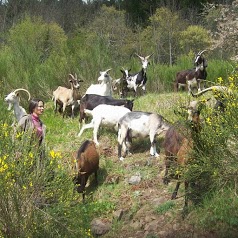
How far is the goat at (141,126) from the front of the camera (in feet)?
37.3

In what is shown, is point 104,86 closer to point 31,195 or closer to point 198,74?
point 198,74

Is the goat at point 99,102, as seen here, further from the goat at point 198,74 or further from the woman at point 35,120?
the woman at point 35,120

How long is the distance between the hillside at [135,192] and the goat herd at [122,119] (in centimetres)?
27

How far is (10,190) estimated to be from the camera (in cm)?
627

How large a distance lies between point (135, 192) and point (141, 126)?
187 cm

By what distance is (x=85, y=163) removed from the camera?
10.4m

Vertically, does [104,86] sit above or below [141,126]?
above

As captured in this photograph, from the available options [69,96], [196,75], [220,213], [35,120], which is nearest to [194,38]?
[196,75]

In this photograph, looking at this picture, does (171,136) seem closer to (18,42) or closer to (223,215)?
(223,215)

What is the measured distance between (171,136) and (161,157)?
202 cm

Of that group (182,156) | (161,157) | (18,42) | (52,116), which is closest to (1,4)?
(18,42)

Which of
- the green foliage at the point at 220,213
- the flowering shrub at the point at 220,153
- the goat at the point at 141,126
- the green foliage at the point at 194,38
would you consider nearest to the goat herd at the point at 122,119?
the goat at the point at 141,126

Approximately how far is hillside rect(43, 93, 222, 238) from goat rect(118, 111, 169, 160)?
12.7 inches

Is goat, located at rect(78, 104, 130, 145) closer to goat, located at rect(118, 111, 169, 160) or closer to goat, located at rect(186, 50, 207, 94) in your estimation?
goat, located at rect(118, 111, 169, 160)
